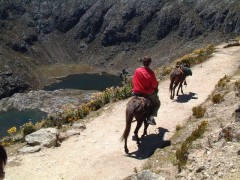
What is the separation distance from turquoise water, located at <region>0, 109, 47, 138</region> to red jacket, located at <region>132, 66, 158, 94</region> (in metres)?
98.5

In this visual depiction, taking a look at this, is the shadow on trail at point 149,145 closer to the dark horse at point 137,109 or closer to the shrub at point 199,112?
the dark horse at point 137,109

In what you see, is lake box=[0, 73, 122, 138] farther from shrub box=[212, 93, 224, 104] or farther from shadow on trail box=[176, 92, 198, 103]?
shrub box=[212, 93, 224, 104]

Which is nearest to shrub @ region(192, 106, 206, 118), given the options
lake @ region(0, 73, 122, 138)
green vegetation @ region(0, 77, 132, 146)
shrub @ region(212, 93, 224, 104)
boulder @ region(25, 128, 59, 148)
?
shrub @ region(212, 93, 224, 104)

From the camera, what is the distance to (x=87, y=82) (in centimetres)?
17600

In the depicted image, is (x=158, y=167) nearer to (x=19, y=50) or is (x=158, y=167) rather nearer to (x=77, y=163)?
(x=77, y=163)

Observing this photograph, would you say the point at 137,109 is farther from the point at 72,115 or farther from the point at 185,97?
the point at 72,115

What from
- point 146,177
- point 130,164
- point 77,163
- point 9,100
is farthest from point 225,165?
point 9,100

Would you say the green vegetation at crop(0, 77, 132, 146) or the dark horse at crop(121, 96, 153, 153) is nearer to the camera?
the dark horse at crop(121, 96, 153, 153)

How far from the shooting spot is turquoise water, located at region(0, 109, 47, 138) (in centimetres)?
11394

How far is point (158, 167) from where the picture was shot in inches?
573

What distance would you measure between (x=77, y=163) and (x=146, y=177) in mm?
5652

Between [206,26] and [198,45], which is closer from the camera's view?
[198,45]

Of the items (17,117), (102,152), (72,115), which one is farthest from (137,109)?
(17,117)

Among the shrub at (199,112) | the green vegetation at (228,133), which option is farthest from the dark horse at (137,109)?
the green vegetation at (228,133)
